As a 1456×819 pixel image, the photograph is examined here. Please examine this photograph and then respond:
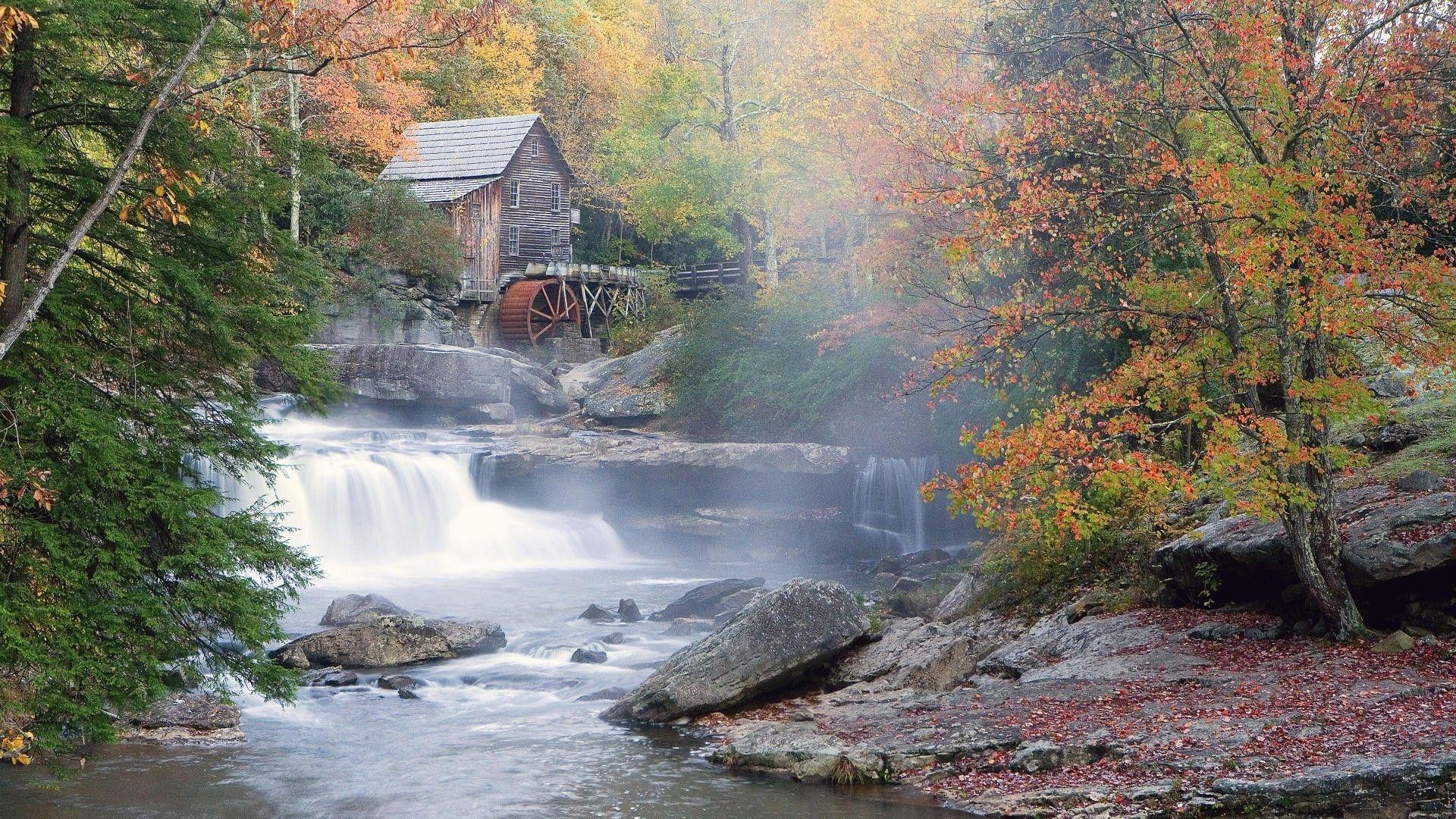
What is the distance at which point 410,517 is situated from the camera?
23375 millimetres

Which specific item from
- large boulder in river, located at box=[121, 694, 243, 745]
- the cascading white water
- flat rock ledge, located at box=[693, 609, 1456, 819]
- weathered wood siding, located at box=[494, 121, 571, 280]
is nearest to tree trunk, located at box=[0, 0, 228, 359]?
large boulder in river, located at box=[121, 694, 243, 745]

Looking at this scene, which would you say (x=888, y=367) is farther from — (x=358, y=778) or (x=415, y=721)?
A: (x=358, y=778)

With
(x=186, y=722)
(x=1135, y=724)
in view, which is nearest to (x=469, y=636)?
(x=186, y=722)

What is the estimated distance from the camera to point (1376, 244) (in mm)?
9227

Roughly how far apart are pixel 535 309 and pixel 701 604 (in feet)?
92.5

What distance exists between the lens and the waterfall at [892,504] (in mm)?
23312

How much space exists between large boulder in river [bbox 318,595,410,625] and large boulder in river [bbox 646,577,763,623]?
12.4 ft

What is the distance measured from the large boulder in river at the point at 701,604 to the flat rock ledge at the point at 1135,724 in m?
5.17

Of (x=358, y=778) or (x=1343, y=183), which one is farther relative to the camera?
(x=358, y=778)

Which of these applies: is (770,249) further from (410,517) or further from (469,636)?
(469,636)

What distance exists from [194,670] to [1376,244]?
963cm

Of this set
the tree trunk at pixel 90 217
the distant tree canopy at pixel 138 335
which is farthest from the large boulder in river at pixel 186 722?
the tree trunk at pixel 90 217

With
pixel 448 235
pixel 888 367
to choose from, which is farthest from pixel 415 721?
pixel 448 235

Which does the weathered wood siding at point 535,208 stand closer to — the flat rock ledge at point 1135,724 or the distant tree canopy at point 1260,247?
the flat rock ledge at point 1135,724
